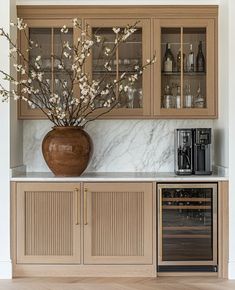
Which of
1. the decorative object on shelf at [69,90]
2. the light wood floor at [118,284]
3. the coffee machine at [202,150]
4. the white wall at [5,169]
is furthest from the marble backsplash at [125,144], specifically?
the light wood floor at [118,284]

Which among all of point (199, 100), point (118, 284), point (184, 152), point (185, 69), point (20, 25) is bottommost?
point (118, 284)

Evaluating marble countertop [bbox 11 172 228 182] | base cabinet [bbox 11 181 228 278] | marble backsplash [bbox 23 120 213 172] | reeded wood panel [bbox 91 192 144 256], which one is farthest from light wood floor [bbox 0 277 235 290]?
marble backsplash [bbox 23 120 213 172]

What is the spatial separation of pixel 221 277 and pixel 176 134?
3.97 feet

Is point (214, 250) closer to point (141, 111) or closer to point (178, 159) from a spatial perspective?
point (178, 159)

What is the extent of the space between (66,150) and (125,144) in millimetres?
755

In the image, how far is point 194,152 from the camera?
4.39 metres

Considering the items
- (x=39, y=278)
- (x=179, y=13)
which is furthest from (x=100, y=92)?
A: (x=39, y=278)

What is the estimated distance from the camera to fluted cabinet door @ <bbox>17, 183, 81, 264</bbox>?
4203 millimetres

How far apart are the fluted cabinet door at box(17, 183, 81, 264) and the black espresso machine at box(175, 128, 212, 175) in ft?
3.18

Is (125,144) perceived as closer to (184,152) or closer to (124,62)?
(184,152)

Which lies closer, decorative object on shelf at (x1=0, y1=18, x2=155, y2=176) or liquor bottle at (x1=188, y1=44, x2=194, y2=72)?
decorative object on shelf at (x1=0, y1=18, x2=155, y2=176)

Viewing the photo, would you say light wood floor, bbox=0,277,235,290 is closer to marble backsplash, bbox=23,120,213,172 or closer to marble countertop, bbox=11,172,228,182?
marble countertop, bbox=11,172,228,182

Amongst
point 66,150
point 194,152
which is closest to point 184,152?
point 194,152

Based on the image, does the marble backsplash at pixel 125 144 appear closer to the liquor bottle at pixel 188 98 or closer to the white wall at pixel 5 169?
the liquor bottle at pixel 188 98
